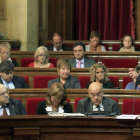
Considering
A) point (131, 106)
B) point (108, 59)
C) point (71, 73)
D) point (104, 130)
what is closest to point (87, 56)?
point (108, 59)

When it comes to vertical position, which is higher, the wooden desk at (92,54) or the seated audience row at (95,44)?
the seated audience row at (95,44)

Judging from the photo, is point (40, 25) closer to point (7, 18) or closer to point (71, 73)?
point (7, 18)

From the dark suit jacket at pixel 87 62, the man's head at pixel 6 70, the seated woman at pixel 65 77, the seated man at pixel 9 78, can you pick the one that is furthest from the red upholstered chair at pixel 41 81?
the dark suit jacket at pixel 87 62

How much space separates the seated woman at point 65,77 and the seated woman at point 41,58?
2.90 ft

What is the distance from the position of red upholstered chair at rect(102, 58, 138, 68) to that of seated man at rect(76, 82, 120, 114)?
2.32 m

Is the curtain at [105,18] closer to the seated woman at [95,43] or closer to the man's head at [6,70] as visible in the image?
the seated woman at [95,43]

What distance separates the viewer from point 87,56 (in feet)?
28.8

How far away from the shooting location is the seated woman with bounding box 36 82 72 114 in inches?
240

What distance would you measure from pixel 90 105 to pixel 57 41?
3.21 m

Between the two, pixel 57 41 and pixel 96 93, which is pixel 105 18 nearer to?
pixel 57 41

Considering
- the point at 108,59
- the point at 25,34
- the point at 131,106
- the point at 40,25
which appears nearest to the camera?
the point at 131,106

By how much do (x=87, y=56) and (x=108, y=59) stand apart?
1.27ft

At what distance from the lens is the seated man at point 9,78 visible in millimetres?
6984

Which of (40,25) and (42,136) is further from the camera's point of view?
(40,25)
